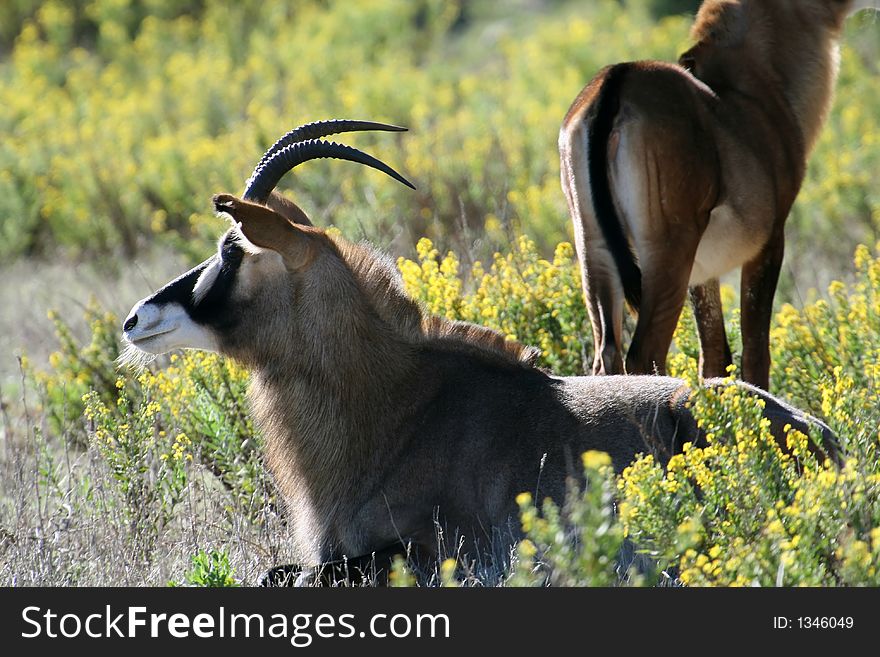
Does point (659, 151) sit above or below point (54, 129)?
below

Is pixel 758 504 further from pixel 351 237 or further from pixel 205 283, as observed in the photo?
pixel 351 237

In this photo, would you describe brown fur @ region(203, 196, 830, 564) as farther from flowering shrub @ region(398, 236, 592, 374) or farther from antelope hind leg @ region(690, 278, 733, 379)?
antelope hind leg @ region(690, 278, 733, 379)

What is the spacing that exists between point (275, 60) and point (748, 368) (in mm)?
16800

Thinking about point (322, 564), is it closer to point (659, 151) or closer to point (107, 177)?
point (659, 151)

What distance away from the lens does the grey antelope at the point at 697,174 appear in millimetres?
6402

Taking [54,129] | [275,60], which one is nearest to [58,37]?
[275,60]

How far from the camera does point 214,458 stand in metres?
6.43

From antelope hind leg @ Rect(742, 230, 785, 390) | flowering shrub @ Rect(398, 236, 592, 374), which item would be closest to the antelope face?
flowering shrub @ Rect(398, 236, 592, 374)

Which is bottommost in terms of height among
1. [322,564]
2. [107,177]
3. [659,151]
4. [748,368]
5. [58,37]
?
[322,564]

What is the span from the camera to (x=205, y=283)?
17.1ft

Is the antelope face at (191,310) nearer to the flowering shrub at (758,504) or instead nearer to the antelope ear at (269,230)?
the antelope ear at (269,230)

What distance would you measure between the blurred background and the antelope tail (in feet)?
4.83

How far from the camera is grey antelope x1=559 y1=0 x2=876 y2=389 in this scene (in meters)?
6.40

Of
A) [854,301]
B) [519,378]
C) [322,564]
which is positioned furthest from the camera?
[854,301]
